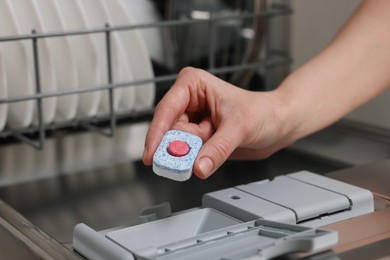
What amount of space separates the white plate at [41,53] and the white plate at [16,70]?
0.02m

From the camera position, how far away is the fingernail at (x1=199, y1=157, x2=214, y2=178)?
676 millimetres

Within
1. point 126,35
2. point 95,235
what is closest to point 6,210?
point 95,235

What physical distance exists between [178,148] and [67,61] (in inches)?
14.9

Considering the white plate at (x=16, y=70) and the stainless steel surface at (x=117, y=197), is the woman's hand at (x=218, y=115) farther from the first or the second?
the white plate at (x=16, y=70)

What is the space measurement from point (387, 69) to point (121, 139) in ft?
1.40

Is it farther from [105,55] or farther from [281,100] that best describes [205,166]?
[105,55]

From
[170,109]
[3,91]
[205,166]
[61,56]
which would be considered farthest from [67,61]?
[205,166]

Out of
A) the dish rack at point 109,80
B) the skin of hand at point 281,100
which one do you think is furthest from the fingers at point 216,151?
the dish rack at point 109,80

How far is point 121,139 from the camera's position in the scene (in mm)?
1130

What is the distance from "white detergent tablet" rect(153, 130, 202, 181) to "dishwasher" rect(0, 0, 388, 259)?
5 centimetres

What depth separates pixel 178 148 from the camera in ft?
2.24

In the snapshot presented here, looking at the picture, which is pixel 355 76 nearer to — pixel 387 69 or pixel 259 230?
pixel 387 69

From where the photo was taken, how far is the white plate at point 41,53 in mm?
974

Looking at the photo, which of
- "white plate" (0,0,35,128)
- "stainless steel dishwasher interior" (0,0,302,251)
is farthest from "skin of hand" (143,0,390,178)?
"white plate" (0,0,35,128)
